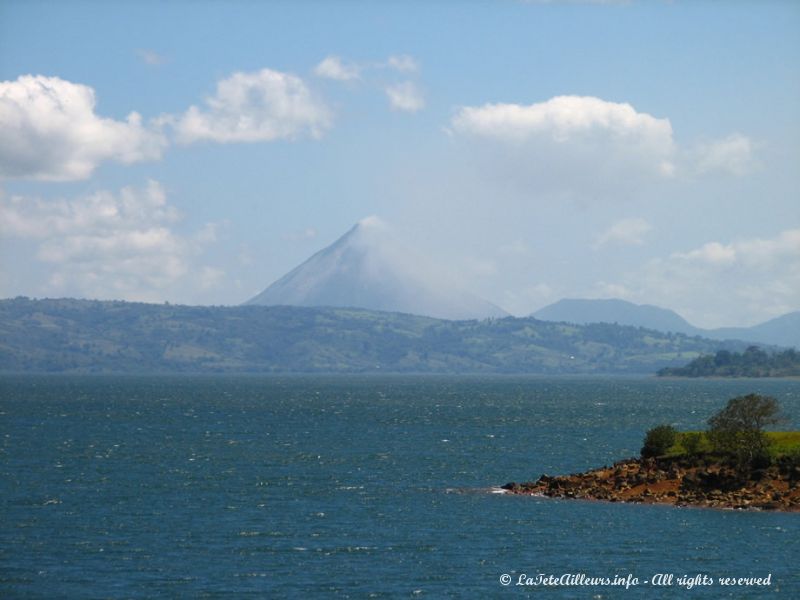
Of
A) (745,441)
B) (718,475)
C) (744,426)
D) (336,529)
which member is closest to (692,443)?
(744,426)

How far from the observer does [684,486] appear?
266ft

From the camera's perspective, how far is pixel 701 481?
266 ft

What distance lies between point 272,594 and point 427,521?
20982mm

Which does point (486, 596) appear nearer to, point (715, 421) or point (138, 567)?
point (138, 567)

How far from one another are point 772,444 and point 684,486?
30.8ft

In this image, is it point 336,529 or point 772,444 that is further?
point 772,444

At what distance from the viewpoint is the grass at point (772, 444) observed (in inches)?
3290

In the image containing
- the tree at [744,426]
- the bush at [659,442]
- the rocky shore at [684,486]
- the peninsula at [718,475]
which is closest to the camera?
the rocky shore at [684,486]

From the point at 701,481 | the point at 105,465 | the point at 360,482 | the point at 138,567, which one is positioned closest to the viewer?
the point at 138,567

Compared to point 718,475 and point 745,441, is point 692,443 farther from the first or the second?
point 718,475

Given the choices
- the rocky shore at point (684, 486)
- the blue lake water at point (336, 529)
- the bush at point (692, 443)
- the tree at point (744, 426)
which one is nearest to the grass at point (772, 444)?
the bush at point (692, 443)

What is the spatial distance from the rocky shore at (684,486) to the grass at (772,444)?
1.60 metres

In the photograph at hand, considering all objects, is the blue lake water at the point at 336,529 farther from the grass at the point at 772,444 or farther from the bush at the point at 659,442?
A: the grass at the point at 772,444

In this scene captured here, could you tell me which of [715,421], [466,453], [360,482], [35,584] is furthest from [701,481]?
[35,584]
